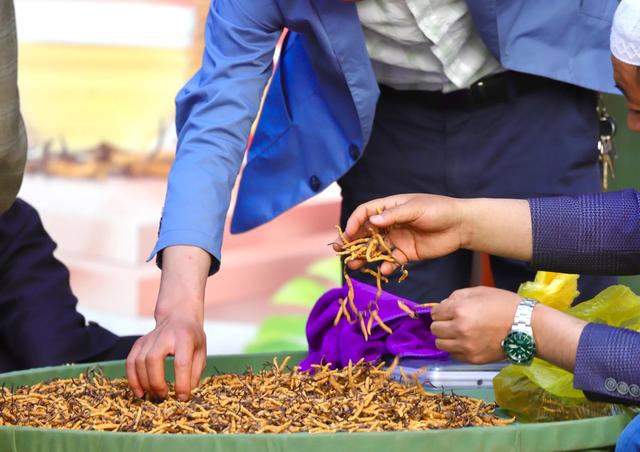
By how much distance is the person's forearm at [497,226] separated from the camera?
2152 millimetres

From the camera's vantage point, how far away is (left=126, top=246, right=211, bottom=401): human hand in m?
1.97

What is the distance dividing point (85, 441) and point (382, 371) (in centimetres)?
58

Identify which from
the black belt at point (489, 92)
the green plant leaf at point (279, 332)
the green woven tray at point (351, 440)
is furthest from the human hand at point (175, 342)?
the green plant leaf at point (279, 332)

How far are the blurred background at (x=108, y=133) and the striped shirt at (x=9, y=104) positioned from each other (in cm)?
248

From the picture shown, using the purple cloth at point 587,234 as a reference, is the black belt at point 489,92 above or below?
above

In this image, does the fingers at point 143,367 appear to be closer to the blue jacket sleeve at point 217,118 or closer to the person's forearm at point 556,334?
the blue jacket sleeve at point 217,118

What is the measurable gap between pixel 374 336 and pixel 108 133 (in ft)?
7.47

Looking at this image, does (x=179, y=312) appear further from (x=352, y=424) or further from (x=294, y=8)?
(x=294, y=8)

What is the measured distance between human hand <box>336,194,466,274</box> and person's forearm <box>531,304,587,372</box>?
12.4 inches

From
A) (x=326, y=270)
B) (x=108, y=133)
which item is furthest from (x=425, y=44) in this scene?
(x=326, y=270)

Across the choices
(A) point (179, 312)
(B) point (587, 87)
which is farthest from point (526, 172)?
(A) point (179, 312)

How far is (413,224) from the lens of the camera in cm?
211

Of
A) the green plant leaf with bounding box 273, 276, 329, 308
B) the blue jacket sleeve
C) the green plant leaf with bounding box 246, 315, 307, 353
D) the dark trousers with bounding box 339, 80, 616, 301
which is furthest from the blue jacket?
the green plant leaf with bounding box 273, 276, 329, 308

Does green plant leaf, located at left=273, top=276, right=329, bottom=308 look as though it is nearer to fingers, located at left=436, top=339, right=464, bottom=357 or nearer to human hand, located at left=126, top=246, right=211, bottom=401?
human hand, located at left=126, top=246, right=211, bottom=401
